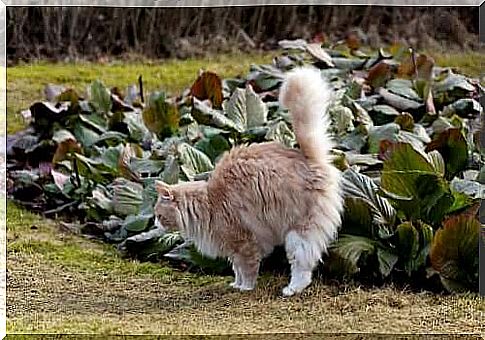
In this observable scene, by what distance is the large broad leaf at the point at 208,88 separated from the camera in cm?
630

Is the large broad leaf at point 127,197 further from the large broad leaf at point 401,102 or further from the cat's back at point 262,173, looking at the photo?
the large broad leaf at point 401,102

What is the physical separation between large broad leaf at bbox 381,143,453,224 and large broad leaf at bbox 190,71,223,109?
2.24m

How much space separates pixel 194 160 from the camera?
492 centimetres

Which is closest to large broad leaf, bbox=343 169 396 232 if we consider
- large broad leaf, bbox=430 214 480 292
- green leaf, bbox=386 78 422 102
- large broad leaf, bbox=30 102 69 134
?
large broad leaf, bbox=430 214 480 292

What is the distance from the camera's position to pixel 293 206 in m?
3.92

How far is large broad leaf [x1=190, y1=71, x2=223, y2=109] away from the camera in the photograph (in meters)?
6.30

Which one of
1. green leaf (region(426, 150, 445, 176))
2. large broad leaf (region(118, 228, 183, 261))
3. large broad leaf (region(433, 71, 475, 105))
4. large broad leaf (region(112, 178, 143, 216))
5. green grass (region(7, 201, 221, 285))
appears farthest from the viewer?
large broad leaf (region(433, 71, 475, 105))

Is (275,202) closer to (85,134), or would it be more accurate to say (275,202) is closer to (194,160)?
(194,160)

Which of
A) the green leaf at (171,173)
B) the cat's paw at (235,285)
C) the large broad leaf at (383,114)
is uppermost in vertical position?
the large broad leaf at (383,114)

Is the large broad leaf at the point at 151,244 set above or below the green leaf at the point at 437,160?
below

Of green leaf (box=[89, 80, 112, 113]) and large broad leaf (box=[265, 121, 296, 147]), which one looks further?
green leaf (box=[89, 80, 112, 113])

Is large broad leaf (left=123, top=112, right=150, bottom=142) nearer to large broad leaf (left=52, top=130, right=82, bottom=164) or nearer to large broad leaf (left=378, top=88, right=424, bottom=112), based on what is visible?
large broad leaf (left=52, top=130, right=82, bottom=164)

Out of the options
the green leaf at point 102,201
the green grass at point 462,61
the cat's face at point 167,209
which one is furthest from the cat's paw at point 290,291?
the green grass at point 462,61

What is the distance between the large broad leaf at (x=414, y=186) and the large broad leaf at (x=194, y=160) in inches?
41.5
